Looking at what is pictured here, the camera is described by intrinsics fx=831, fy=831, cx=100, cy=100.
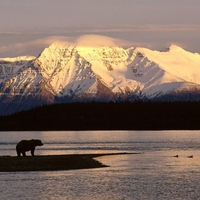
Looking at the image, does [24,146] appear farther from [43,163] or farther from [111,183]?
[111,183]

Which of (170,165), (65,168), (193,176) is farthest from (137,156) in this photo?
(193,176)

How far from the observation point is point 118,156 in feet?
328

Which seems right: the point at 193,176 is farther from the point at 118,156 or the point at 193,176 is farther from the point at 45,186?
the point at 118,156

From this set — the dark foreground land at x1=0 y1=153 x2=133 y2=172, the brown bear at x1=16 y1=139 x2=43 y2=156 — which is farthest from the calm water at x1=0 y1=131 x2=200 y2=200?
the brown bear at x1=16 y1=139 x2=43 y2=156

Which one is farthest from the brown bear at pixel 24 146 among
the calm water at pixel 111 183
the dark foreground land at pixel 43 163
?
the calm water at pixel 111 183

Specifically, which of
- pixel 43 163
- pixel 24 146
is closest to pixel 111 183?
pixel 43 163

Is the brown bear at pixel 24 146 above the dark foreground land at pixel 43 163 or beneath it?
above

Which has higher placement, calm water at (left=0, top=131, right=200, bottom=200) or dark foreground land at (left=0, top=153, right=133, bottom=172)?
dark foreground land at (left=0, top=153, right=133, bottom=172)

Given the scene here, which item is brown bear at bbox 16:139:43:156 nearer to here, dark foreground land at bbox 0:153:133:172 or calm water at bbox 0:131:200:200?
dark foreground land at bbox 0:153:133:172

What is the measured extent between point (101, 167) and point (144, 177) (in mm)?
10506

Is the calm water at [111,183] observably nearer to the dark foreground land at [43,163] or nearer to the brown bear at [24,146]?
the dark foreground land at [43,163]

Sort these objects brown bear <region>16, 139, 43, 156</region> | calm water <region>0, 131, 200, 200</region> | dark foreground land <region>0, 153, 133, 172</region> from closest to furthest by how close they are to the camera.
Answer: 1. calm water <region>0, 131, 200, 200</region>
2. dark foreground land <region>0, 153, 133, 172</region>
3. brown bear <region>16, 139, 43, 156</region>

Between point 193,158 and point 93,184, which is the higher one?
point 193,158

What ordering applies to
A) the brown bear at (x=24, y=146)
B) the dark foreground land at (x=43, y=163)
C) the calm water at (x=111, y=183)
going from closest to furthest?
1. the calm water at (x=111, y=183)
2. the dark foreground land at (x=43, y=163)
3. the brown bear at (x=24, y=146)
